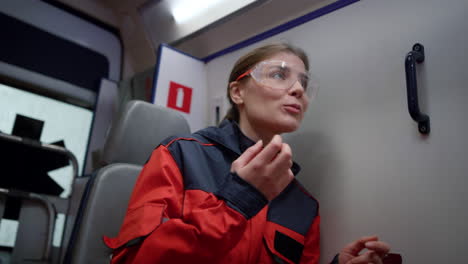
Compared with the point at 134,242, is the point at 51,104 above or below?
above

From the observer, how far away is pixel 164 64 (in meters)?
2.10

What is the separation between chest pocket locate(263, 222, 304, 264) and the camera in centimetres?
118

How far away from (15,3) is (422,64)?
277 cm

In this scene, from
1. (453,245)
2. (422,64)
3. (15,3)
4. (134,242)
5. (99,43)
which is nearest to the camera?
(134,242)

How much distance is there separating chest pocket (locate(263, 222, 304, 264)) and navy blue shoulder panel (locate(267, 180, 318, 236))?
0.08 feet

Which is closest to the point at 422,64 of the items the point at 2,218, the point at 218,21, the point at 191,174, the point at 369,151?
the point at 369,151

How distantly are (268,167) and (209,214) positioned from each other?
191 mm

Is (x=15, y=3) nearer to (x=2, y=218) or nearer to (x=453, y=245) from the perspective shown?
(x=2, y=218)

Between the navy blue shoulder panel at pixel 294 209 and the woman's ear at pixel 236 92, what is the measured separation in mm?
438

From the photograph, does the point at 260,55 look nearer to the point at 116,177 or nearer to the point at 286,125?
the point at 286,125

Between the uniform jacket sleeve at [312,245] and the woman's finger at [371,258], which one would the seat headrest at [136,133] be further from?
the woman's finger at [371,258]

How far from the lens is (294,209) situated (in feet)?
4.39

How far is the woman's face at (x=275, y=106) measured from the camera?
127 centimetres

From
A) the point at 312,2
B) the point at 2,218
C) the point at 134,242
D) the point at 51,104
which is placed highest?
the point at 312,2
